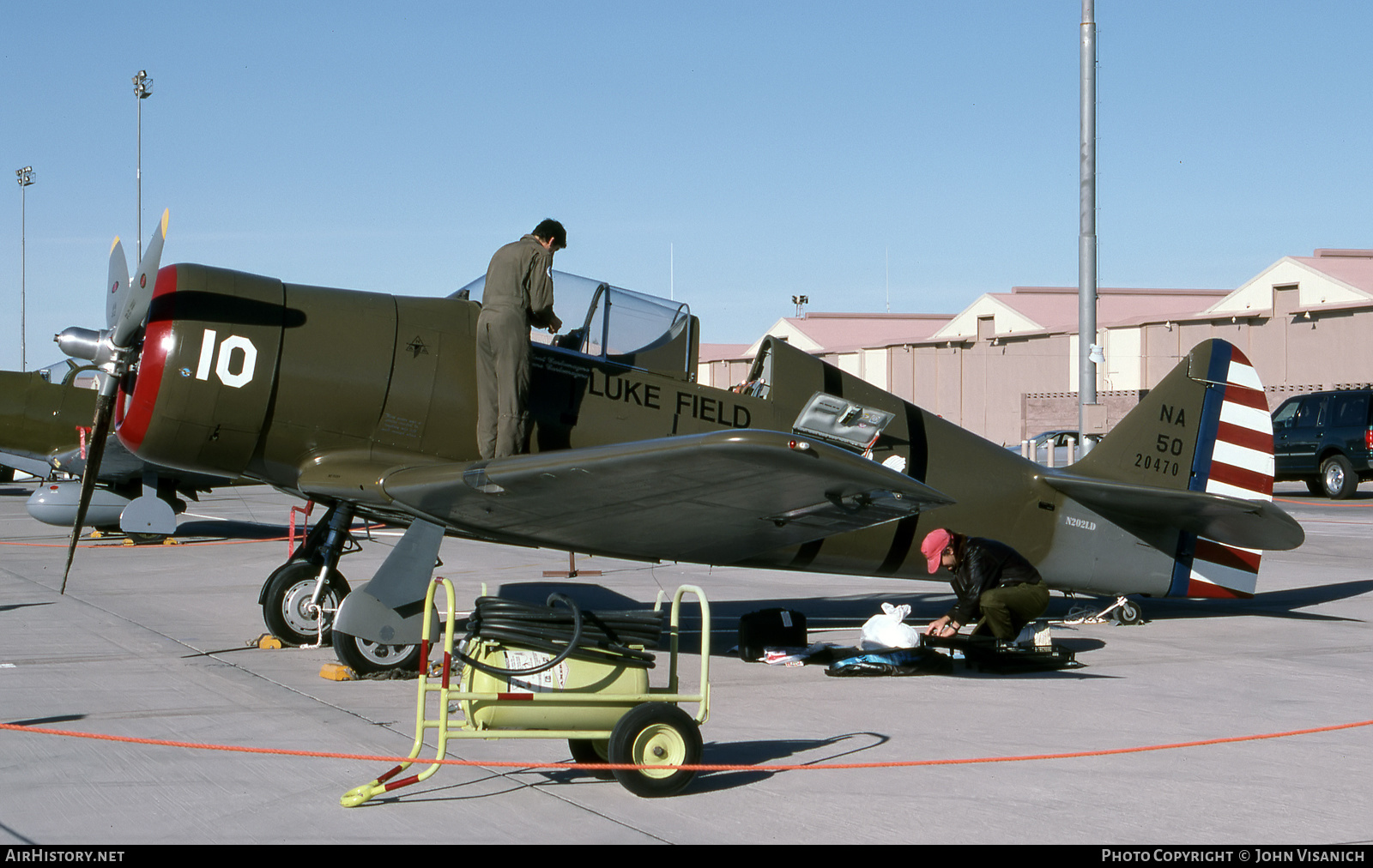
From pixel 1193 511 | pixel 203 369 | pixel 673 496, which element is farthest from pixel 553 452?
pixel 1193 511

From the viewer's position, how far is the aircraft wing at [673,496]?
5160 mm

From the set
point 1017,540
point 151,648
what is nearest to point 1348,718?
point 1017,540

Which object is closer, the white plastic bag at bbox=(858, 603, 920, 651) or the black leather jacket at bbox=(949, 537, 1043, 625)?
the white plastic bag at bbox=(858, 603, 920, 651)

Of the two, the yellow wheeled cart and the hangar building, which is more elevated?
the hangar building

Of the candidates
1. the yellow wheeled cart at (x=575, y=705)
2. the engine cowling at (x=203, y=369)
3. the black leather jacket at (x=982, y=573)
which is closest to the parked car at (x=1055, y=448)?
the black leather jacket at (x=982, y=573)

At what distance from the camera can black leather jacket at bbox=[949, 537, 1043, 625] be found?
8109 millimetres

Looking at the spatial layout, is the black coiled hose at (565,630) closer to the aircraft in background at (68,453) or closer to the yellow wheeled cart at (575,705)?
the yellow wheeled cart at (575,705)

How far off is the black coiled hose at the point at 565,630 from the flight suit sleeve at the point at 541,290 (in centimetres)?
272

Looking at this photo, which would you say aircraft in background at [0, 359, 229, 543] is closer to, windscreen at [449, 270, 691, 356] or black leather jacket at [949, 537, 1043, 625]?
windscreen at [449, 270, 691, 356]

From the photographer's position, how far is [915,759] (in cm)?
541

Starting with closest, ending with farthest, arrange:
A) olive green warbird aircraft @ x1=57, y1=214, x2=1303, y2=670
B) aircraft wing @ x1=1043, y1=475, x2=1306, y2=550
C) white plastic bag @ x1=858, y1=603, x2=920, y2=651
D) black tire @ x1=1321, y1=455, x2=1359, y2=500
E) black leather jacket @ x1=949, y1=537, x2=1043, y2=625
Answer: olive green warbird aircraft @ x1=57, y1=214, x2=1303, y2=670
white plastic bag @ x1=858, y1=603, x2=920, y2=651
black leather jacket @ x1=949, y1=537, x2=1043, y2=625
aircraft wing @ x1=1043, y1=475, x2=1306, y2=550
black tire @ x1=1321, y1=455, x2=1359, y2=500

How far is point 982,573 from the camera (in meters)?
8.14

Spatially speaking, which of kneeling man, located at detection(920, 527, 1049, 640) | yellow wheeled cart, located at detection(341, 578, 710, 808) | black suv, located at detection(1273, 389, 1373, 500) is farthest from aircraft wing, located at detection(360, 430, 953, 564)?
black suv, located at detection(1273, 389, 1373, 500)

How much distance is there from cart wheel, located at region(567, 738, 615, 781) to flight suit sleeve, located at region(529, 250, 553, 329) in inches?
118
